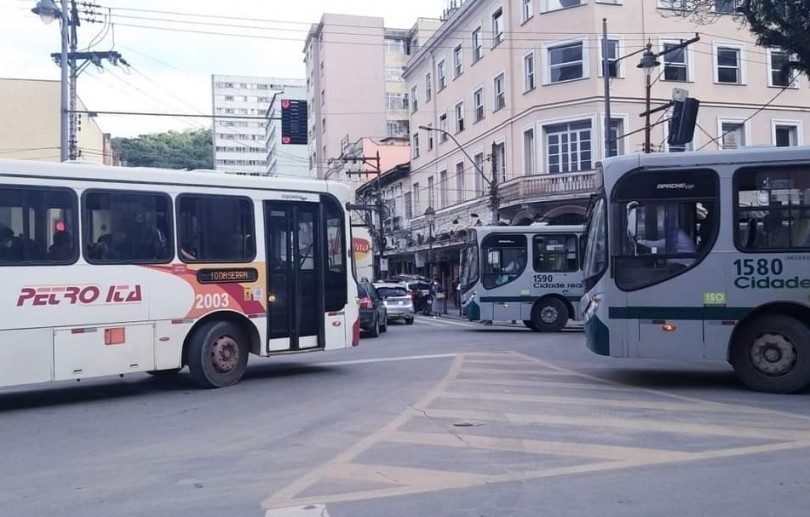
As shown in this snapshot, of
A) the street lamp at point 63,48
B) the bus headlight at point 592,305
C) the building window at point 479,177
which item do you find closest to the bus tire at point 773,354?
the bus headlight at point 592,305

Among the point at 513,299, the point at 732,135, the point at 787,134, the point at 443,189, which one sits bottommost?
the point at 513,299

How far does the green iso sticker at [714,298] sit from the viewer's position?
11.6 metres

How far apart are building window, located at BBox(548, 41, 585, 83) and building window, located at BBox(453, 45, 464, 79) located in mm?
10942

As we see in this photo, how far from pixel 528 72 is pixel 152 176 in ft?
87.9

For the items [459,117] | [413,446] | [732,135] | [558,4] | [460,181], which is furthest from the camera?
[459,117]

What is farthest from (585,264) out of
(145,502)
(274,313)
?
(145,502)

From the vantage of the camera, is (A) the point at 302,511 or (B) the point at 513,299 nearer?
(A) the point at 302,511

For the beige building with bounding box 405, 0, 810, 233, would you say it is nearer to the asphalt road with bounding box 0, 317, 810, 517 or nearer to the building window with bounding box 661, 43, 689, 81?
the building window with bounding box 661, 43, 689, 81

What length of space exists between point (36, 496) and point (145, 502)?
1.03 meters

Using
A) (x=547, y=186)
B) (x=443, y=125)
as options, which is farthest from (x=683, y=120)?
(x=443, y=125)

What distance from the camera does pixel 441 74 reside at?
48.5 metres

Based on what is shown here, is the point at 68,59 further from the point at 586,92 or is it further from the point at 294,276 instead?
the point at 586,92

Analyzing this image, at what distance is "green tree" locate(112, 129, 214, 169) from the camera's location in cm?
4744

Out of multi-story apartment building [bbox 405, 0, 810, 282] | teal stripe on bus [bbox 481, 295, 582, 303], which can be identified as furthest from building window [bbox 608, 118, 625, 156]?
teal stripe on bus [bbox 481, 295, 582, 303]
